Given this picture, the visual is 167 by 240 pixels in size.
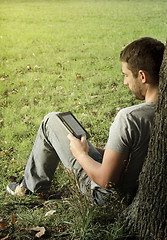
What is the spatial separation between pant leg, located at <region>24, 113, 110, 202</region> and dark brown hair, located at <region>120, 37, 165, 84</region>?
2.18ft

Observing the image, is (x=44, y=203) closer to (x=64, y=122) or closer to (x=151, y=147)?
(x=64, y=122)

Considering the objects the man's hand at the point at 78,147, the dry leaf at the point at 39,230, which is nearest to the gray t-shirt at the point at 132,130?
the man's hand at the point at 78,147

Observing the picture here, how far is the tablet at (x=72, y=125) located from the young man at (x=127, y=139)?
0.04 metres

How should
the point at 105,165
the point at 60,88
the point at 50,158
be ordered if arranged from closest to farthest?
the point at 105,165 → the point at 50,158 → the point at 60,88

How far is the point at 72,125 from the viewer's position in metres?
1.98

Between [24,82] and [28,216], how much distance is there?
11.0 feet

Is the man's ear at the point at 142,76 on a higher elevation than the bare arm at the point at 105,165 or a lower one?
higher

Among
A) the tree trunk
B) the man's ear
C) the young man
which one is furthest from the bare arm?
the man's ear

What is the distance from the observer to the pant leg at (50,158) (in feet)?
6.36

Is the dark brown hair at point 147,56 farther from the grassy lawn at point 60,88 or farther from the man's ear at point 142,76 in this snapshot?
the grassy lawn at point 60,88

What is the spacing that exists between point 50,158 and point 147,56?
106cm

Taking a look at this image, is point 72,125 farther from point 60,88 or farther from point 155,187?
point 60,88

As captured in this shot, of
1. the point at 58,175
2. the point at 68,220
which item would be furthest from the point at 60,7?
the point at 68,220

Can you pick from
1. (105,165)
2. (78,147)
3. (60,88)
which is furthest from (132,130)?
(60,88)
